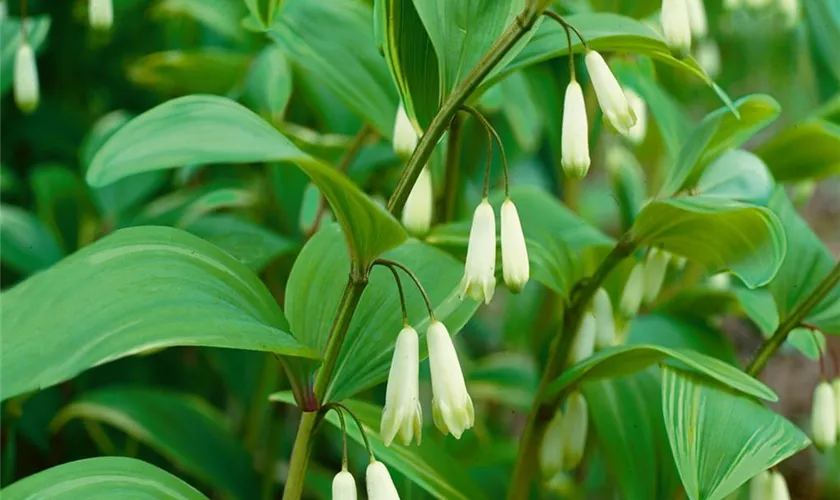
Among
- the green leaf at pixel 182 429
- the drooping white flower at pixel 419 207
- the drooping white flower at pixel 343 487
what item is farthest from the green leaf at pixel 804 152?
the green leaf at pixel 182 429

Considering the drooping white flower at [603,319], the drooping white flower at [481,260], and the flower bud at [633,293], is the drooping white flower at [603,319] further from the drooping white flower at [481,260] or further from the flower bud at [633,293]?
the drooping white flower at [481,260]

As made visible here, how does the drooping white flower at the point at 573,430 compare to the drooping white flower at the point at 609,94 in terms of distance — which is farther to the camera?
the drooping white flower at the point at 573,430

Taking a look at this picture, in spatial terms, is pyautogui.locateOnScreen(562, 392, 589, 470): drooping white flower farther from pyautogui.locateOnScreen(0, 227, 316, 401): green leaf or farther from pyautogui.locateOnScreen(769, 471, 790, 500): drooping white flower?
pyautogui.locateOnScreen(0, 227, 316, 401): green leaf

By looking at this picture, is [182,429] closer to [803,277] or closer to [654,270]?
[654,270]

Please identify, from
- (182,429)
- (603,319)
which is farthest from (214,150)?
(182,429)

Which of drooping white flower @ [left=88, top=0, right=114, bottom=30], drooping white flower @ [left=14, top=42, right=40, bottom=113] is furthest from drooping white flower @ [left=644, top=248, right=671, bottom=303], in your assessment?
drooping white flower @ [left=14, top=42, right=40, bottom=113]

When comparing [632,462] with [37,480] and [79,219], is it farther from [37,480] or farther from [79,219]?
[79,219]
